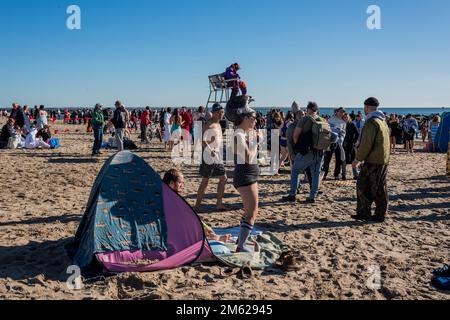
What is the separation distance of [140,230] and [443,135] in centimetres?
1782

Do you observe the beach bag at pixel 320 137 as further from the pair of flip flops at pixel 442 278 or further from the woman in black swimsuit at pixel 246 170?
the pair of flip flops at pixel 442 278

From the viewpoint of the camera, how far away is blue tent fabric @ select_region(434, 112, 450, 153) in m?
17.3

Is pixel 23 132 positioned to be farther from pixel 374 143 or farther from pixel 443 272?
pixel 443 272

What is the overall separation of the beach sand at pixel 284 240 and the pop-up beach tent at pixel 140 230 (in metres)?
0.18

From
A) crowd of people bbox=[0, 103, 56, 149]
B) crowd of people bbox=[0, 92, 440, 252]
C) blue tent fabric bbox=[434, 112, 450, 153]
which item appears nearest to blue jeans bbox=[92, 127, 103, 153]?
crowd of people bbox=[0, 92, 440, 252]

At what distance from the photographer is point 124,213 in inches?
180

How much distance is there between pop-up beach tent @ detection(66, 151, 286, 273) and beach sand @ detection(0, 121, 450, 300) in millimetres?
183

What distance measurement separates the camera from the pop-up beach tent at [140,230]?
4367 mm

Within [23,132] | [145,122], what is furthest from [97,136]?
[145,122]

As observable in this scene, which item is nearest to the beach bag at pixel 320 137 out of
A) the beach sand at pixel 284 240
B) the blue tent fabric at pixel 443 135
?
the beach sand at pixel 284 240

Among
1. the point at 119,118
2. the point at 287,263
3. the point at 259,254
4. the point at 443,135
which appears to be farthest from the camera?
the point at 443,135

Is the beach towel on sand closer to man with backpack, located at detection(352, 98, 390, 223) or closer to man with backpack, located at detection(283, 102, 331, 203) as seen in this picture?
man with backpack, located at detection(352, 98, 390, 223)

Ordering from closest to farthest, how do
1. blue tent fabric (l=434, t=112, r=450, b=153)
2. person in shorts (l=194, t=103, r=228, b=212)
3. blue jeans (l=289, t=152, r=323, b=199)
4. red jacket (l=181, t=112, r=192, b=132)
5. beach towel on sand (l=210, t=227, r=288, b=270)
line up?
1. beach towel on sand (l=210, t=227, r=288, b=270)
2. person in shorts (l=194, t=103, r=228, b=212)
3. blue jeans (l=289, t=152, r=323, b=199)
4. red jacket (l=181, t=112, r=192, b=132)
5. blue tent fabric (l=434, t=112, r=450, b=153)

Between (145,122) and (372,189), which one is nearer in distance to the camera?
(372,189)
